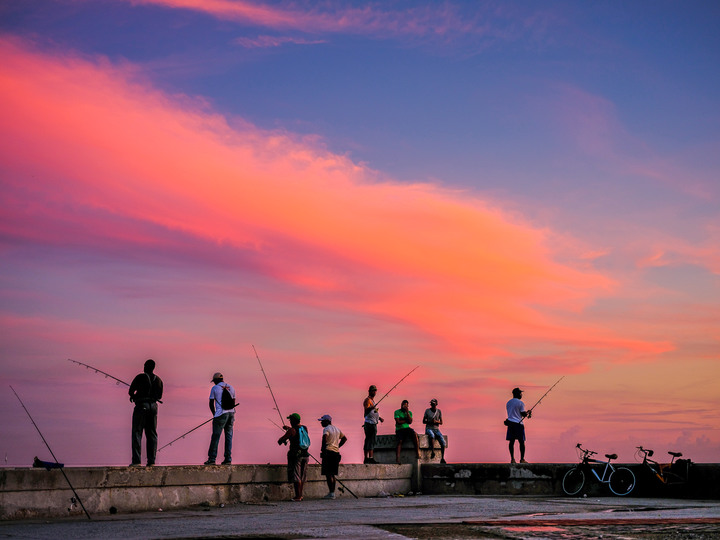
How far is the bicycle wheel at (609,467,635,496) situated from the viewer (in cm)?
1700

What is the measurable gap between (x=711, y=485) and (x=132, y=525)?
11218 mm

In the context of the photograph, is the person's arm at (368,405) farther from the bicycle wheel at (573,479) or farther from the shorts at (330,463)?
the bicycle wheel at (573,479)

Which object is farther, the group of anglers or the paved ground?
the group of anglers

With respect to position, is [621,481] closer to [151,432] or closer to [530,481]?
[530,481]

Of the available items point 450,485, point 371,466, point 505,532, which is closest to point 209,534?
point 505,532

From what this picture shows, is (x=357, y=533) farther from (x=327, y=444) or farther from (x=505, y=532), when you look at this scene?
(x=327, y=444)

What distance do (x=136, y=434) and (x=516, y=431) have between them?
810 cm

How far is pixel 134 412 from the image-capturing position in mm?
13945

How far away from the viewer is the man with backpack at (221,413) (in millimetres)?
15312

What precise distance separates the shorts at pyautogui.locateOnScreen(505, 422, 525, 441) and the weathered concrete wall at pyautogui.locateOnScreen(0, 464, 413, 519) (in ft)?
10.4

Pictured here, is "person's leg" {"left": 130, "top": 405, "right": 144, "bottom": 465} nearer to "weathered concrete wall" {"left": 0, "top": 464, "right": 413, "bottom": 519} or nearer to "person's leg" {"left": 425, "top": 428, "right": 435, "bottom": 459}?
"weathered concrete wall" {"left": 0, "top": 464, "right": 413, "bottom": 519}

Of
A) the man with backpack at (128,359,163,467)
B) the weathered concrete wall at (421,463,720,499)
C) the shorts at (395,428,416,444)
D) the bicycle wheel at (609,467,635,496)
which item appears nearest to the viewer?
the man with backpack at (128,359,163,467)

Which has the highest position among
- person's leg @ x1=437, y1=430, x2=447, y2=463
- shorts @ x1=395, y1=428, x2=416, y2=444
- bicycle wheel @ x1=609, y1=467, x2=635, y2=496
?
shorts @ x1=395, y1=428, x2=416, y2=444

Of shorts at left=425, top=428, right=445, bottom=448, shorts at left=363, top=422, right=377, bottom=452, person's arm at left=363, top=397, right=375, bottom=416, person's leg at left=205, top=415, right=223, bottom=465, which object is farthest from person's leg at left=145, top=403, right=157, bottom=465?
shorts at left=425, top=428, right=445, bottom=448
